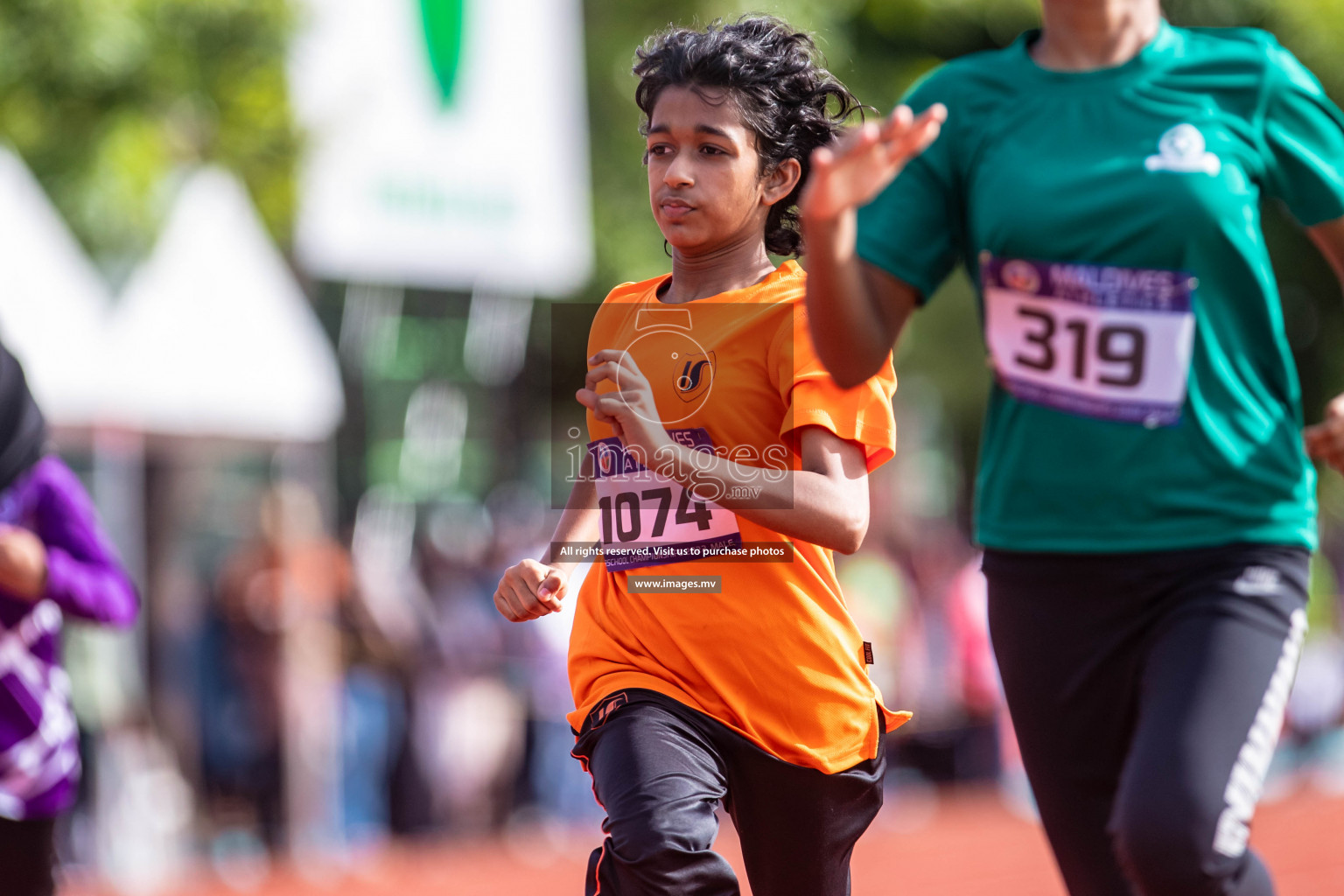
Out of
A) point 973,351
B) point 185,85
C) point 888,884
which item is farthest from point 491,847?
point 973,351

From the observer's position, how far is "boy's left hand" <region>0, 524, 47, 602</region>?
3941 millimetres

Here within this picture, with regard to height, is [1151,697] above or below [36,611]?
above

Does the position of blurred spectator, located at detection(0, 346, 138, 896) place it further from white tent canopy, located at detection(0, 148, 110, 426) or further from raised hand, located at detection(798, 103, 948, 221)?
white tent canopy, located at detection(0, 148, 110, 426)

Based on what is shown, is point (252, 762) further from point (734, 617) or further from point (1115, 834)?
point (1115, 834)

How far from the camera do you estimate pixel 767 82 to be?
3.52 meters

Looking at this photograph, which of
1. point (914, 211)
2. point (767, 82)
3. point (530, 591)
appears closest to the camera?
point (914, 211)

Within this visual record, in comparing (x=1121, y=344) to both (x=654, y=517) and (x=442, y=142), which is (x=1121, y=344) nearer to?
(x=654, y=517)

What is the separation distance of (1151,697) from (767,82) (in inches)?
62.2

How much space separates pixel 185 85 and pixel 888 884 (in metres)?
6.60

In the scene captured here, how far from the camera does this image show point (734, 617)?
3.28 meters

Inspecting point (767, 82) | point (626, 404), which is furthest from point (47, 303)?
point (626, 404)

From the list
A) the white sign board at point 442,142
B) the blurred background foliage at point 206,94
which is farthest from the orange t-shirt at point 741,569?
the white sign board at point 442,142

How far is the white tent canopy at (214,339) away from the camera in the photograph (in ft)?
32.2

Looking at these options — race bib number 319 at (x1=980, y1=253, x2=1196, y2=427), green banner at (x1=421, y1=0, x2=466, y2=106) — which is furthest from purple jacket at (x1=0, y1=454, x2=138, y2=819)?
green banner at (x1=421, y1=0, x2=466, y2=106)
